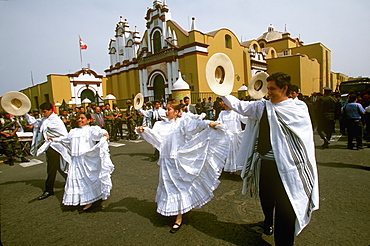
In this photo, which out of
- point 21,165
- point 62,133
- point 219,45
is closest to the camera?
point 62,133

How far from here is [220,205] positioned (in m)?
3.95

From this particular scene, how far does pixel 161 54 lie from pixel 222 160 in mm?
20957

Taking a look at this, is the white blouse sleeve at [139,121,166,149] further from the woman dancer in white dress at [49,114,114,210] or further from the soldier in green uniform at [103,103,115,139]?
the soldier in green uniform at [103,103,115,139]

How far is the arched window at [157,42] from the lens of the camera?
77.4 feet

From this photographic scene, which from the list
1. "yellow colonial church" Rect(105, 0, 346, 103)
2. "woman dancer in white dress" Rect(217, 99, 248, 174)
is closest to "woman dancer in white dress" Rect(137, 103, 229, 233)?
"woman dancer in white dress" Rect(217, 99, 248, 174)

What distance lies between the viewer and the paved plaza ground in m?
3.03

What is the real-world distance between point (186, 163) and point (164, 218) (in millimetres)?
989

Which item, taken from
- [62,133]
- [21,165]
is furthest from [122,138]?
[62,133]

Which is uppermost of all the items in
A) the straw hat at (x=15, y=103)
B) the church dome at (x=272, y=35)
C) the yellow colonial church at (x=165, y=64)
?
the church dome at (x=272, y=35)

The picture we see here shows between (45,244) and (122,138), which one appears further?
(122,138)

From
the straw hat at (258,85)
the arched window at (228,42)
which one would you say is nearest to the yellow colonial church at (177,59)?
the arched window at (228,42)

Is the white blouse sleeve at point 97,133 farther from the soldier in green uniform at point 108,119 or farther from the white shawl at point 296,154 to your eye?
the soldier in green uniform at point 108,119

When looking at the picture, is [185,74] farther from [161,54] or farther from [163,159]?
[163,159]

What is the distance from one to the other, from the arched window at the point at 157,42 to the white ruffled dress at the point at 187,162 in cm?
2164
